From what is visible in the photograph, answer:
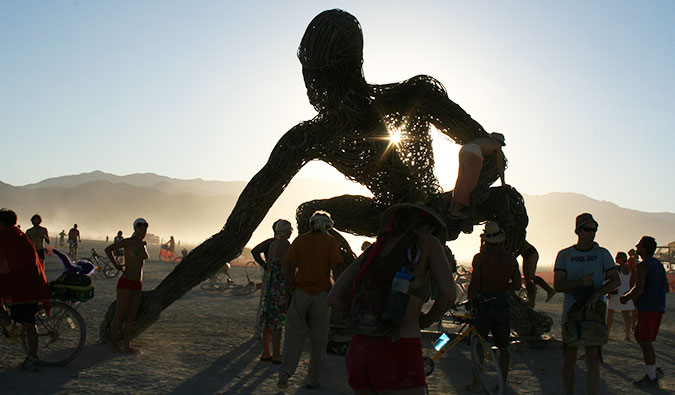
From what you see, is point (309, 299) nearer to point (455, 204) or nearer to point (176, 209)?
point (455, 204)

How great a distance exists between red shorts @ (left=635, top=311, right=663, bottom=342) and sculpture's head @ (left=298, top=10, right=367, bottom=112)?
4.26m

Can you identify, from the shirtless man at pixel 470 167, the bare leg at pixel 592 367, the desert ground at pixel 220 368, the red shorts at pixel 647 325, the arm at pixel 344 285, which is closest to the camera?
the arm at pixel 344 285

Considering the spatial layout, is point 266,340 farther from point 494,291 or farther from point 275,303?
point 494,291

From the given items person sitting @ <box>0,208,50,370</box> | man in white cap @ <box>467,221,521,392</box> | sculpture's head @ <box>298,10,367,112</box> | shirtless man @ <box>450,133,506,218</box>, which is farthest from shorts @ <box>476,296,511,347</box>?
person sitting @ <box>0,208,50,370</box>

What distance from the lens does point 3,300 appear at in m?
5.85

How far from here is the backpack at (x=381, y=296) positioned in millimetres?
2867

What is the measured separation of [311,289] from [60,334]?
2.73 m

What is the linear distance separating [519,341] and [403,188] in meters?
2.53

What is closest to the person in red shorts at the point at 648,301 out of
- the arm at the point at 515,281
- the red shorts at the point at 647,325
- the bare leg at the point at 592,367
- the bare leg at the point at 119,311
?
the red shorts at the point at 647,325

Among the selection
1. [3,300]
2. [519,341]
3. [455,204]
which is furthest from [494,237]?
[3,300]

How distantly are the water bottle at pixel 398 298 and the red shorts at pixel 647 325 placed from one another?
4.54 meters

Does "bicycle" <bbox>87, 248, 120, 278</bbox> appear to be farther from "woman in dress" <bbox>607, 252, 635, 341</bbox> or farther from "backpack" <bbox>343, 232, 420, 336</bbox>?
"backpack" <bbox>343, 232, 420, 336</bbox>

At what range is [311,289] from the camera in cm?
A: 581

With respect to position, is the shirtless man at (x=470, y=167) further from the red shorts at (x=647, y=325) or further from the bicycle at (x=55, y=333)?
the bicycle at (x=55, y=333)
